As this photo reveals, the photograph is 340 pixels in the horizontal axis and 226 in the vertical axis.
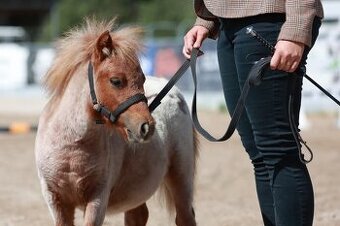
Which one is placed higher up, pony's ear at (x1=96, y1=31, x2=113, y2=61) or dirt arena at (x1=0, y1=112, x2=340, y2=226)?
pony's ear at (x1=96, y1=31, x2=113, y2=61)

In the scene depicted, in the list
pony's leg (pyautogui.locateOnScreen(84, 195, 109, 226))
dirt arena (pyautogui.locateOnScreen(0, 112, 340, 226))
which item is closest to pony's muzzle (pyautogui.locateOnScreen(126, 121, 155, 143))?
pony's leg (pyautogui.locateOnScreen(84, 195, 109, 226))

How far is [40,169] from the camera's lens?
4.51 m

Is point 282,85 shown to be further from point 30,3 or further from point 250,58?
point 30,3

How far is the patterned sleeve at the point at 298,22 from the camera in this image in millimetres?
3355

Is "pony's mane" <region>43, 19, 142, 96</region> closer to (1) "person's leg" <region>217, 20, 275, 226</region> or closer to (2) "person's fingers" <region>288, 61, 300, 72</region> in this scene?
(1) "person's leg" <region>217, 20, 275, 226</region>

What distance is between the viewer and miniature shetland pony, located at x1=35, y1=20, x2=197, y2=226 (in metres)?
4.24

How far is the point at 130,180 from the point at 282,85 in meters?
1.72

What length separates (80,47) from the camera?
4.54 meters

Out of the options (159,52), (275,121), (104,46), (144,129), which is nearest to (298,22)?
(275,121)

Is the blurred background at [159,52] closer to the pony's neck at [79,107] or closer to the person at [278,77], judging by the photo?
the pony's neck at [79,107]

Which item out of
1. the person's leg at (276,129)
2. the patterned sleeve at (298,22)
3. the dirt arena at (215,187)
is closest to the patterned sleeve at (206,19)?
the person's leg at (276,129)

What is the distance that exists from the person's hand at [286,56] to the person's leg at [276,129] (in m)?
0.08

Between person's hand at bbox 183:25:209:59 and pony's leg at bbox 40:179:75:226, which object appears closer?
person's hand at bbox 183:25:209:59

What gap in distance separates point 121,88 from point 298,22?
1.17 meters
